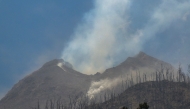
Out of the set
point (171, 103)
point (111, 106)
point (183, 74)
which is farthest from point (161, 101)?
point (183, 74)

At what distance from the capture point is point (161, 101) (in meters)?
162

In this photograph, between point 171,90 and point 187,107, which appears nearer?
point 187,107

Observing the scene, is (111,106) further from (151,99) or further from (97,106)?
(151,99)

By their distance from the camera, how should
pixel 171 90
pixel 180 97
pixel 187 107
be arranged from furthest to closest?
pixel 171 90, pixel 180 97, pixel 187 107

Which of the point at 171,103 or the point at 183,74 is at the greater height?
the point at 183,74

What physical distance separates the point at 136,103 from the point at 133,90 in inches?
822

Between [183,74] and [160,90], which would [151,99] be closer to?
[160,90]

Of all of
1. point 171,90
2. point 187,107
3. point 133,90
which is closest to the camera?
point 187,107

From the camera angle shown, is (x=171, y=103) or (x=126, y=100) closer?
(x=171, y=103)

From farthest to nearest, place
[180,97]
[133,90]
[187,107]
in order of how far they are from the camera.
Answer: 1. [133,90]
2. [180,97]
3. [187,107]

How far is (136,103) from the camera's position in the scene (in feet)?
548

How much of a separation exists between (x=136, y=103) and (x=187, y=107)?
1180 inches

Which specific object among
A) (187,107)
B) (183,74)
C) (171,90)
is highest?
(183,74)

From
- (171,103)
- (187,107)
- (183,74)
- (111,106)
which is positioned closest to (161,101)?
(171,103)
